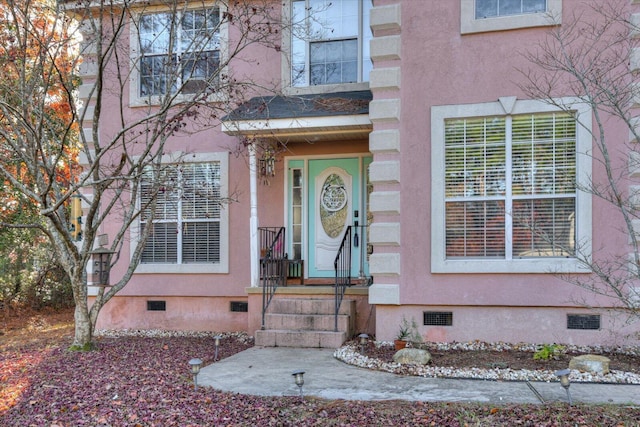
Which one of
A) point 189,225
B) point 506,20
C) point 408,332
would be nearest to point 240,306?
point 189,225

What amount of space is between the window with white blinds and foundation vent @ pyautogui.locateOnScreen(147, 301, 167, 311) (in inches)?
28.5

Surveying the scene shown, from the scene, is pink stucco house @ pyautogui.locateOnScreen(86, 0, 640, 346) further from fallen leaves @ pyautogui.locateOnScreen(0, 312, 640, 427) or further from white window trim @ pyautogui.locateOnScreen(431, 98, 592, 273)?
fallen leaves @ pyautogui.locateOnScreen(0, 312, 640, 427)

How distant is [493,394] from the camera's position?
507cm

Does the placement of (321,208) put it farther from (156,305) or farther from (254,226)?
(156,305)

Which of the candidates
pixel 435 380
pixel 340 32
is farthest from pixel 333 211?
pixel 435 380

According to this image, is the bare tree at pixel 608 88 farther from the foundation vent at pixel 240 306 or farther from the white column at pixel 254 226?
the foundation vent at pixel 240 306

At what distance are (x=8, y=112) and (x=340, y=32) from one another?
17.3ft

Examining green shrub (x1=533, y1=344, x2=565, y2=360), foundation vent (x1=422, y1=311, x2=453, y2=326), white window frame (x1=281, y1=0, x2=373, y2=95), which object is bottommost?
green shrub (x1=533, y1=344, x2=565, y2=360)

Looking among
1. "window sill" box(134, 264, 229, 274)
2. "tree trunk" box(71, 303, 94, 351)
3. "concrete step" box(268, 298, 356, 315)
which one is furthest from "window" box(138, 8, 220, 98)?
"concrete step" box(268, 298, 356, 315)

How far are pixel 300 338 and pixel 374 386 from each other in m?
2.34

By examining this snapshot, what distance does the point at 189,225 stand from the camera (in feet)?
31.6

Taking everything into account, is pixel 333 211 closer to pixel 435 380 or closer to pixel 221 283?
pixel 221 283

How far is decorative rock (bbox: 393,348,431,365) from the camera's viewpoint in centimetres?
627

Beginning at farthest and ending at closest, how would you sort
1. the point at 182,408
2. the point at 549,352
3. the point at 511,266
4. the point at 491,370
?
the point at 511,266
the point at 549,352
the point at 491,370
the point at 182,408
